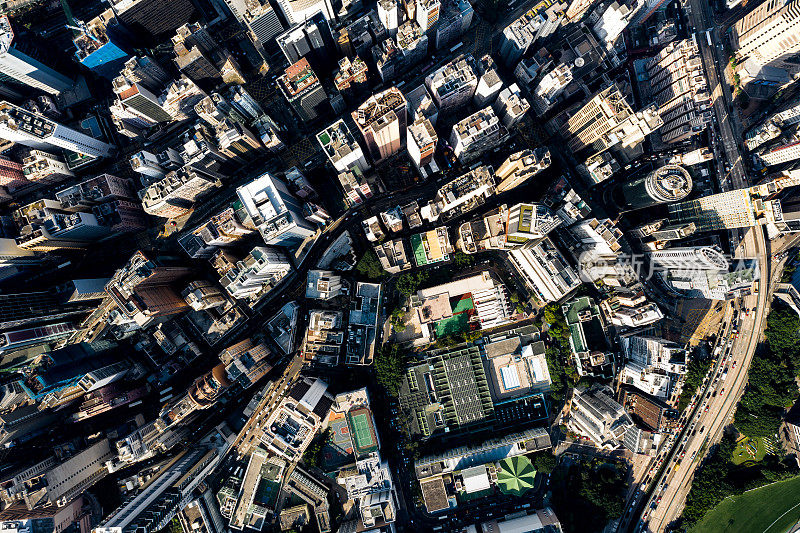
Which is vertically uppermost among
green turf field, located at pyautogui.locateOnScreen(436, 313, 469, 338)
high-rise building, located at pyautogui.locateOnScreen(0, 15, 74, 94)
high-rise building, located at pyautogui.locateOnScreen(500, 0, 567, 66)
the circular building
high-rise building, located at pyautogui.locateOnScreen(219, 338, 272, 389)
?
high-rise building, located at pyautogui.locateOnScreen(0, 15, 74, 94)

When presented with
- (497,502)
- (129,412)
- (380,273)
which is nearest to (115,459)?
(129,412)

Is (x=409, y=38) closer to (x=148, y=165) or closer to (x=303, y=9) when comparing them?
(x=303, y=9)

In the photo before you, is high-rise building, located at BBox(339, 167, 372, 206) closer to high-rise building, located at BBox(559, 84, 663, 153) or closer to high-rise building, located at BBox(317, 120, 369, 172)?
high-rise building, located at BBox(317, 120, 369, 172)

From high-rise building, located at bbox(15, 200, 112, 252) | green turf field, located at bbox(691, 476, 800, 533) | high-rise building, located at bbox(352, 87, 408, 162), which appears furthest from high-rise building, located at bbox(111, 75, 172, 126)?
green turf field, located at bbox(691, 476, 800, 533)

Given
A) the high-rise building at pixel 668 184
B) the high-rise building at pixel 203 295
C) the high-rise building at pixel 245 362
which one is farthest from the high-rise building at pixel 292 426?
the high-rise building at pixel 668 184

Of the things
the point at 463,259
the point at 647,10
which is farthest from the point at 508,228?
the point at 647,10

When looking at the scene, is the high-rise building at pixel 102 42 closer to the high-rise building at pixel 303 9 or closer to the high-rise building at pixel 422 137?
the high-rise building at pixel 303 9
